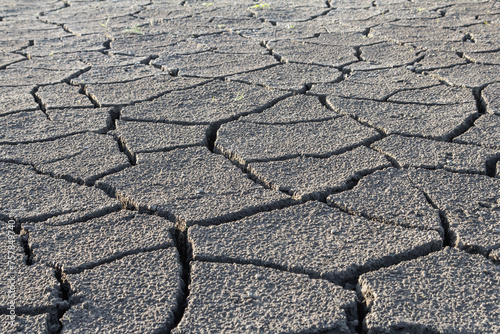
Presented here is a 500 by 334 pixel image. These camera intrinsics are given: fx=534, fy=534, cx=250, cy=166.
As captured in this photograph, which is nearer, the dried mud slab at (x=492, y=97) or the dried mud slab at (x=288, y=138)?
the dried mud slab at (x=288, y=138)

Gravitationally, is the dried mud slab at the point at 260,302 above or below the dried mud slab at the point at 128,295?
below

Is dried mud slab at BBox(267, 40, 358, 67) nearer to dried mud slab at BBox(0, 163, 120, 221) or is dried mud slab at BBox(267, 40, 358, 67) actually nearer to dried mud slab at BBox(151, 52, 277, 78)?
dried mud slab at BBox(151, 52, 277, 78)

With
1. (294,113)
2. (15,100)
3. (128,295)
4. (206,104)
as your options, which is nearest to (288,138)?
(294,113)

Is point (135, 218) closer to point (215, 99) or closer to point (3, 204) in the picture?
point (3, 204)

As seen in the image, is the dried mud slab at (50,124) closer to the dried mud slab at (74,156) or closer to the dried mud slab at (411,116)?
the dried mud slab at (74,156)

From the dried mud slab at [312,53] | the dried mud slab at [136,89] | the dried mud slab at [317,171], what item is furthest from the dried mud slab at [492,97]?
the dried mud slab at [136,89]

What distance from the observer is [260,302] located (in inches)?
56.1

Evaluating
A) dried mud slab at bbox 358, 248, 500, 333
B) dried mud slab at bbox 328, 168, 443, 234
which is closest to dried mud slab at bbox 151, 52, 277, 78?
dried mud slab at bbox 328, 168, 443, 234

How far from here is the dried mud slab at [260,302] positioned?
4.41ft

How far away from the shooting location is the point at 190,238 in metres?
1.69

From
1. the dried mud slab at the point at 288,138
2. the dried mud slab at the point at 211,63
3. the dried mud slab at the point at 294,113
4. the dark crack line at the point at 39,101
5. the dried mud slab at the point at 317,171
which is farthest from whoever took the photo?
the dried mud slab at the point at 211,63

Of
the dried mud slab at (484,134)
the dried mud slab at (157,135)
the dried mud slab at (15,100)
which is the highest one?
the dried mud slab at (15,100)

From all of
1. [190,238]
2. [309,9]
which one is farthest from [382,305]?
[309,9]

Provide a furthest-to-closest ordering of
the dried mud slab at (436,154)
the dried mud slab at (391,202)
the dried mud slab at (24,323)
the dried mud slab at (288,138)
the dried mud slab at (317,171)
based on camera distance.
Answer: the dried mud slab at (288,138)
the dried mud slab at (436,154)
the dried mud slab at (317,171)
the dried mud slab at (391,202)
the dried mud slab at (24,323)
